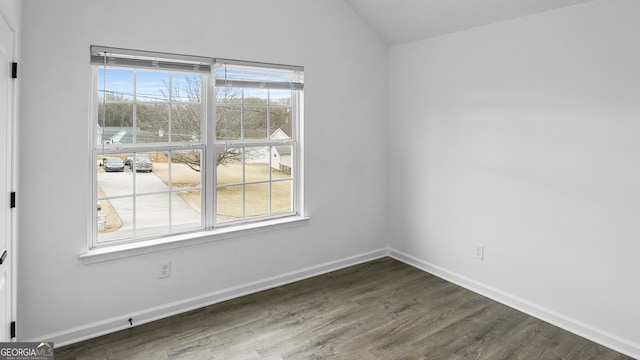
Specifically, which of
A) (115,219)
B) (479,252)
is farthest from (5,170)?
(479,252)

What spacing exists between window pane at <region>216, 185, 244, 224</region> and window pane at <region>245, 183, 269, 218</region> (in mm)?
70

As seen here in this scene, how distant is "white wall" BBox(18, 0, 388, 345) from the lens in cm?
242

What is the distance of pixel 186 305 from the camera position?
9.85ft

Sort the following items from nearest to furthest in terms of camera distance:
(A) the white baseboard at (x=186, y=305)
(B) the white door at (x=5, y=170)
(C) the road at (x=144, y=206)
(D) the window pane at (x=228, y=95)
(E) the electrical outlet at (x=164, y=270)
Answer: (B) the white door at (x=5, y=170), (A) the white baseboard at (x=186, y=305), (C) the road at (x=144, y=206), (E) the electrical outlet at (x=164, y=270), (D) the window pane at (x=228, y=95)

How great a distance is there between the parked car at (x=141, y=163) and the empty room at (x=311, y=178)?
0.05ft

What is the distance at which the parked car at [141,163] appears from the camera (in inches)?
111

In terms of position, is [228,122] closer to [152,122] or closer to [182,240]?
[152,122]

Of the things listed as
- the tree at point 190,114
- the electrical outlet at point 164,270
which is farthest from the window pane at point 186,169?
the electrical outlet at point 164,270

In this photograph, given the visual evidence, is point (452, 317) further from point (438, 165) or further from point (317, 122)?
point (317, 122)

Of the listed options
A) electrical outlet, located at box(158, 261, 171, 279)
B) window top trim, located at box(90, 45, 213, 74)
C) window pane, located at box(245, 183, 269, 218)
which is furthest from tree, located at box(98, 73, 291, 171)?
electrical outlet, located at box(158, 261, 171, 279)

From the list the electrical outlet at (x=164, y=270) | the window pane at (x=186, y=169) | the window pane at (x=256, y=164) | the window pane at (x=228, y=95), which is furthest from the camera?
the window pane at (x=256, y=164)

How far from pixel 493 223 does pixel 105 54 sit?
10.6ft

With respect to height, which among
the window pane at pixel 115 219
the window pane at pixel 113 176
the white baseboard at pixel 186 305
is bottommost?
the white baseboard at pixel 186 305

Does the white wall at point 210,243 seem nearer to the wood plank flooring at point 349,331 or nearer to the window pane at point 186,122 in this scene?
the wood plank flooring at point 349,331
